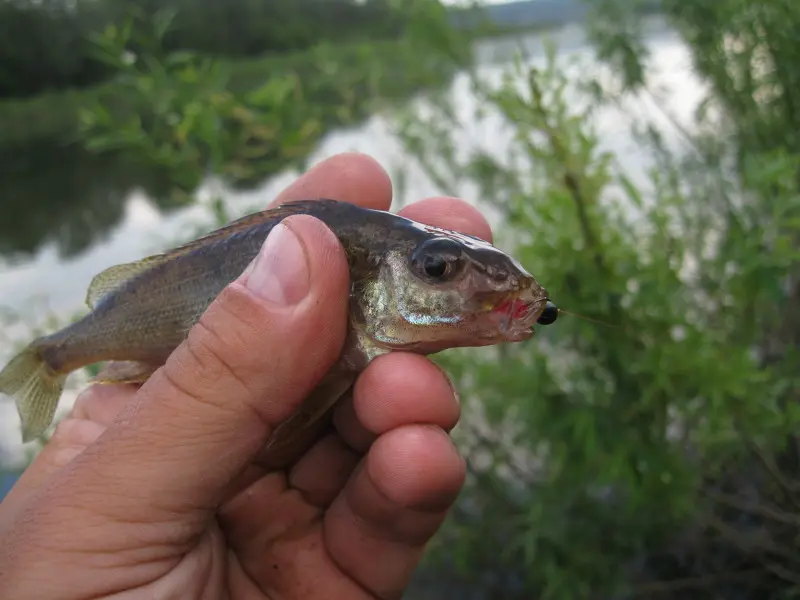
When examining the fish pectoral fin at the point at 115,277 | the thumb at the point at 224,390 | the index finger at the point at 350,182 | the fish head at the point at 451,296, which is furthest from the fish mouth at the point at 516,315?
the fish pectoral fin at the point at 115,277

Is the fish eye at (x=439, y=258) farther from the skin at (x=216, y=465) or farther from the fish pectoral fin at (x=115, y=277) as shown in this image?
the fish pectoral fin at (x=115, y=277)

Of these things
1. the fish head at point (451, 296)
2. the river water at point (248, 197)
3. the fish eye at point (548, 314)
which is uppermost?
the fish head at point (451, 296)

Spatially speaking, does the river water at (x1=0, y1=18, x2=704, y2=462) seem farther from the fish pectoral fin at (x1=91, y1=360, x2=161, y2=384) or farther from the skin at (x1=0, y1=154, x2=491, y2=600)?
the skin at (x1=0, y1=154, x2=491, y2=600)

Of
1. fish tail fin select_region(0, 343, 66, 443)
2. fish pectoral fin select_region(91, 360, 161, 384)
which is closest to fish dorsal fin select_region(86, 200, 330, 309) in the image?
fish pectoral fin select_region(91, 360, 161, 384)

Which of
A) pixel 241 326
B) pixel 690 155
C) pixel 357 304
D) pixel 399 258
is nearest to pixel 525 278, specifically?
pixel 399 258

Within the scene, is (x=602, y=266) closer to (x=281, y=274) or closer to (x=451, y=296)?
(x=451, y=296)

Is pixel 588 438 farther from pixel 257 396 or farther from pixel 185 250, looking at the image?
pixel 185 250
